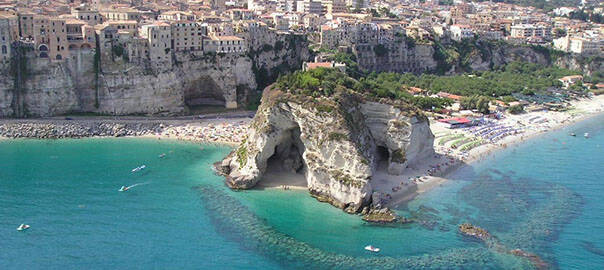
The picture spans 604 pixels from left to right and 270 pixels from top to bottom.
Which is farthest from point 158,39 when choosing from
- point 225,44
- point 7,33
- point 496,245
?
point 496,245

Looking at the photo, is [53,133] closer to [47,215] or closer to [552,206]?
[47,215]

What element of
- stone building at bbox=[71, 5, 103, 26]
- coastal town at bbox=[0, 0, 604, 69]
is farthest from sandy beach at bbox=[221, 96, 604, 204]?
stone building at bbox=[71, 5, 103, 26]

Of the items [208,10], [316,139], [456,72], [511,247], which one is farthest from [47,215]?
[456,72]

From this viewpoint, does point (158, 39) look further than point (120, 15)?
No

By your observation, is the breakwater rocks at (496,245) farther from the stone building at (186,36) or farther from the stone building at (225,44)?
the stone building at (186,36)

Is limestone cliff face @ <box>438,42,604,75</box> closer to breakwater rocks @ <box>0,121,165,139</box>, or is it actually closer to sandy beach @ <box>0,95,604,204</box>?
sandy beach @ <box>0,95,604,204</box>

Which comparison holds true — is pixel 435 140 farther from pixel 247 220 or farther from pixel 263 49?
pixel 263 49
